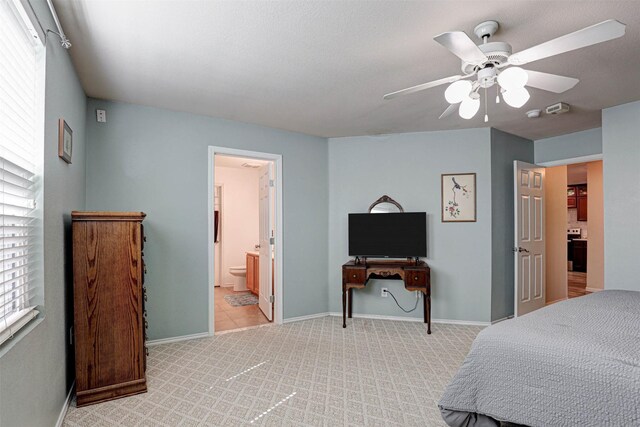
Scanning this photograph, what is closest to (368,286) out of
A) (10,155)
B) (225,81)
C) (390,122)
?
(390,122)


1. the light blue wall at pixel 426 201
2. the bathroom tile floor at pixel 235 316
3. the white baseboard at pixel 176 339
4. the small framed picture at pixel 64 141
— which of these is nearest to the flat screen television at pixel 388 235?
the light blue wall at pixel 426 201

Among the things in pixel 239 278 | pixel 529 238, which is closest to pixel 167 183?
pixel 239 278

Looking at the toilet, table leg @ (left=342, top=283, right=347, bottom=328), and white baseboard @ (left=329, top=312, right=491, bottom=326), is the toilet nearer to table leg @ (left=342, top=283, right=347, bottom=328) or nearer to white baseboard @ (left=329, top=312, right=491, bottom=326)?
white baseboard @ (left=329, top=312, right=491, bottom=326)

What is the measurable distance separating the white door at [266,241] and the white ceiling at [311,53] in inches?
35.5

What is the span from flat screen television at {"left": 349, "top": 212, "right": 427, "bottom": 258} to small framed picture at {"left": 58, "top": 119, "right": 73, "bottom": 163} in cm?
280

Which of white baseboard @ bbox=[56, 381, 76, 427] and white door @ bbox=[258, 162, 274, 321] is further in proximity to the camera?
white door @ bbox=[258, 162, 274, 321]

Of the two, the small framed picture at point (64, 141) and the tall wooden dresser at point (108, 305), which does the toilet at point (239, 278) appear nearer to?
the tall wooden dresser at point (108, 305)

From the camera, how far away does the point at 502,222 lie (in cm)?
414

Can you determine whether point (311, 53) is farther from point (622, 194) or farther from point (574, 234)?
point (574, 234)

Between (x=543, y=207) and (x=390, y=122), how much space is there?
2577 mm

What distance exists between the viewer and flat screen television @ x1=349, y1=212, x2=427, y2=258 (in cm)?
395

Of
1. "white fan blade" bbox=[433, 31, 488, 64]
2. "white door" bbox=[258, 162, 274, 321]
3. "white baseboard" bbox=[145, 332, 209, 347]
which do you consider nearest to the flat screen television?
"white door" bbox=[258, 162, 274, 321]

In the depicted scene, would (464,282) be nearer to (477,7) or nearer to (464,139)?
(464,139)

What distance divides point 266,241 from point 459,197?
2.41 metres
